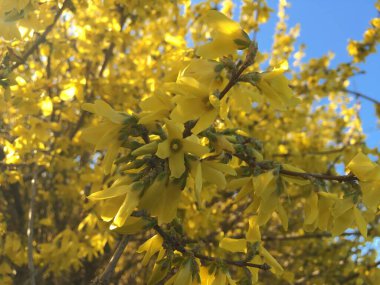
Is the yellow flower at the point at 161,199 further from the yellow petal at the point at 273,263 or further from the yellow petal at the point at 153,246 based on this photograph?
the yellow petal at the point at 273,263

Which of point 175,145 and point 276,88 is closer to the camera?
point 175,145

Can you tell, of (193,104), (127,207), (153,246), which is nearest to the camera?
(127,207)

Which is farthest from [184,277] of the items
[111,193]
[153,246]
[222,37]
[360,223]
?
[222,37]

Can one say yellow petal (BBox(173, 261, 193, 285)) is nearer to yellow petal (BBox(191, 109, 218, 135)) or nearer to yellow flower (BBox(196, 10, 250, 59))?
yellow petal (BBox(191, 109, 218, 135))

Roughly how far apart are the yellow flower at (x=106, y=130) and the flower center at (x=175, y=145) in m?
0.16

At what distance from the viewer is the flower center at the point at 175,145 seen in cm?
106

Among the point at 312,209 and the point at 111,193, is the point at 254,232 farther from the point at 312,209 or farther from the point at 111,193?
the point at 111,193

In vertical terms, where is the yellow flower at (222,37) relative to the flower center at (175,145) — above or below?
above

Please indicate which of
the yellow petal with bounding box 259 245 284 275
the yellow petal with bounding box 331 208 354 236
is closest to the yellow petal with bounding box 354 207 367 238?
the yellow petal with bounding box 331 208 354 236

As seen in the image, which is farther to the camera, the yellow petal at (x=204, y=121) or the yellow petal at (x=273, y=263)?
the yellow petal at (x=273, y=263)

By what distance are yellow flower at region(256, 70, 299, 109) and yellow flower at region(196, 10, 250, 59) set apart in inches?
4.2

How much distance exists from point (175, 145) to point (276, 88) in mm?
344

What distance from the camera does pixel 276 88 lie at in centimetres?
120

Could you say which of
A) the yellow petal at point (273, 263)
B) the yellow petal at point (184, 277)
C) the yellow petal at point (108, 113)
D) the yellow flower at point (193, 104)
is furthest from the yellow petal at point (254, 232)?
the yellow petal at point (108, 113)
